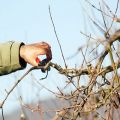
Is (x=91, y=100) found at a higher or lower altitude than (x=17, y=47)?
lower

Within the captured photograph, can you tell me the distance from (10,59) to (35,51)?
0.23 meters

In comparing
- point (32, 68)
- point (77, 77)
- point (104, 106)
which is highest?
point (32, 68)

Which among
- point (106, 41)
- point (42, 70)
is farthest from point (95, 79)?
point (42, 70)

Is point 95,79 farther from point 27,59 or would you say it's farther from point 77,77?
point 27,59

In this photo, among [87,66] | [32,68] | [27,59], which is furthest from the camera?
[87,66]

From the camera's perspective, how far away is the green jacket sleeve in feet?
7.23

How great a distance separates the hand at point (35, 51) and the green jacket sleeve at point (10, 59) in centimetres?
6

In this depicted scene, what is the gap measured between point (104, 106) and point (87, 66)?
0.26m

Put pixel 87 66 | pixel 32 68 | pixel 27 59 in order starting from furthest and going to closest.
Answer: pixel 87 66, pixel 27 59, pixel 32 68

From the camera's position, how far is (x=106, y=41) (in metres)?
2.15

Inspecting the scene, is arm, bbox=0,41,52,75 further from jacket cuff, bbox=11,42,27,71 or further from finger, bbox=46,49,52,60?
finger, bbox=46,49,52,60

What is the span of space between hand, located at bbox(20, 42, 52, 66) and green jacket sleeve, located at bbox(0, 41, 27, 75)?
6 cm

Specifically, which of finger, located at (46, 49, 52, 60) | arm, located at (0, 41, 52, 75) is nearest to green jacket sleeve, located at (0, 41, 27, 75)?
arm, located at (0, 41, 52, 75)

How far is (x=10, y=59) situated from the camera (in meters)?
2.23
